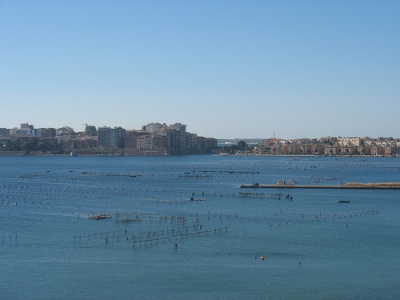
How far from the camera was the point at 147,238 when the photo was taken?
73.3ft

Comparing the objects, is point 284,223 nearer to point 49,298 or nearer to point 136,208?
point 136,208

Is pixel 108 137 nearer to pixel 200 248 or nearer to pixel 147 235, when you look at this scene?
pixel 147 235

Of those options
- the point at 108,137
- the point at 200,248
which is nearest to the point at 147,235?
the point at 200,248

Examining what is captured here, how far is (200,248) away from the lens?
20875 millimetres

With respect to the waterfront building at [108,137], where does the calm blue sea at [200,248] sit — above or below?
below

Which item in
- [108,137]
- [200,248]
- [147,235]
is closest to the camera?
[200,248]

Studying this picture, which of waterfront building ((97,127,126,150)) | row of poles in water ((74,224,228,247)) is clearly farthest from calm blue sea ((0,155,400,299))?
waterfront building ((97,127,126,150))

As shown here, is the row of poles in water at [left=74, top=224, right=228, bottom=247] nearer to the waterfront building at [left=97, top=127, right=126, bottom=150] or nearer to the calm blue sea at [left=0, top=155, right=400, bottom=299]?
the calm blue sea at [left=0, top=155, right=400, bottom=299]

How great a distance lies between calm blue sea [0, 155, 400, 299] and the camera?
16391mm

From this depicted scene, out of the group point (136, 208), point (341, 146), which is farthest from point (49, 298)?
point (341, 146)

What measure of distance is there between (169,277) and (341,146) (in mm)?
123094

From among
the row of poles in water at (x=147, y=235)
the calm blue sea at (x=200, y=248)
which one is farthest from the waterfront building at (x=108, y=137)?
the row of poles in water at (x=147, y=235)

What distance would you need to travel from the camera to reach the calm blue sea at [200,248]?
53.8 ft

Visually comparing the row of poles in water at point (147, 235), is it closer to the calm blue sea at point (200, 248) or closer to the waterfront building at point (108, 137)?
the calm blue sea at point (200, 248)
